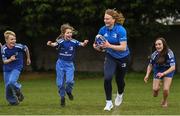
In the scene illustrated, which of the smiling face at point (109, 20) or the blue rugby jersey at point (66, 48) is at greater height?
the smiling face at point (109, 20)

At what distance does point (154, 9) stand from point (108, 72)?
1659 cm

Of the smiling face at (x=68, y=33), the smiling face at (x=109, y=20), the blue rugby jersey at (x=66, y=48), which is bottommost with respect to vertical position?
the blue rugby jersey at (x=66, y=48)

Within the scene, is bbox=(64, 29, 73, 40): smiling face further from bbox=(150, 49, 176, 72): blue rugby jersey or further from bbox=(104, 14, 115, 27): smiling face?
bbox=(150, 49, 176, 72): blue rugby jersey

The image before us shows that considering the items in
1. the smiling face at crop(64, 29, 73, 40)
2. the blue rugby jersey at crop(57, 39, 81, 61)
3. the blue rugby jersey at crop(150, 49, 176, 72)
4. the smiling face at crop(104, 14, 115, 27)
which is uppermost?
the smiling face at crop(104, 14, 115, 27)

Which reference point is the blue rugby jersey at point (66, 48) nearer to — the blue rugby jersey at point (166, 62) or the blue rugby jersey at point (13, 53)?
the blue rugby jersey at point (13, 53)

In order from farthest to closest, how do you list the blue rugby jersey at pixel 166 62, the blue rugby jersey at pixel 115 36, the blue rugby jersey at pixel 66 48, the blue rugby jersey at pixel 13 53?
the blue rugby jersey at pixel 13 53, the blue rugby jersey at pixel 66 48, the blue rugby jersey at pixel 166 62, the blue rugby jersey at pixel 115 36

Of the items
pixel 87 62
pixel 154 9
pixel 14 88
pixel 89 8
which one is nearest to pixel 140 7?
pixel 154 9


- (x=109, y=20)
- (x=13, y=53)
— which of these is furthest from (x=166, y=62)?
(x=13, y=53)

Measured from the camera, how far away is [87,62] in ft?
103

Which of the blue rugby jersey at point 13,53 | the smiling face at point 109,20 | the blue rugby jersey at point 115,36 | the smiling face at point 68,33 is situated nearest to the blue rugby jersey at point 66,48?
the smiling face at point 68,33

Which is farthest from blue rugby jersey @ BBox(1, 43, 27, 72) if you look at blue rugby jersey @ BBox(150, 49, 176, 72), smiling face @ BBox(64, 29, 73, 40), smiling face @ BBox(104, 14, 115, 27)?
blue rugby jersey @ BBox(150, 49, 176, 72)

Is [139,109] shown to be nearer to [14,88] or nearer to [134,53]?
[14,88]

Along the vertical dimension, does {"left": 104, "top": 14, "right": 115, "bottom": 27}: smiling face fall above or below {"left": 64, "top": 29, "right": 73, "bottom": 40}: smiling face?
above

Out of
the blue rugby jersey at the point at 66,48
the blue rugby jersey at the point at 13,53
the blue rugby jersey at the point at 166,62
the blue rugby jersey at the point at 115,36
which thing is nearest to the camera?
the blue rugby jersey at the point at 115,36
